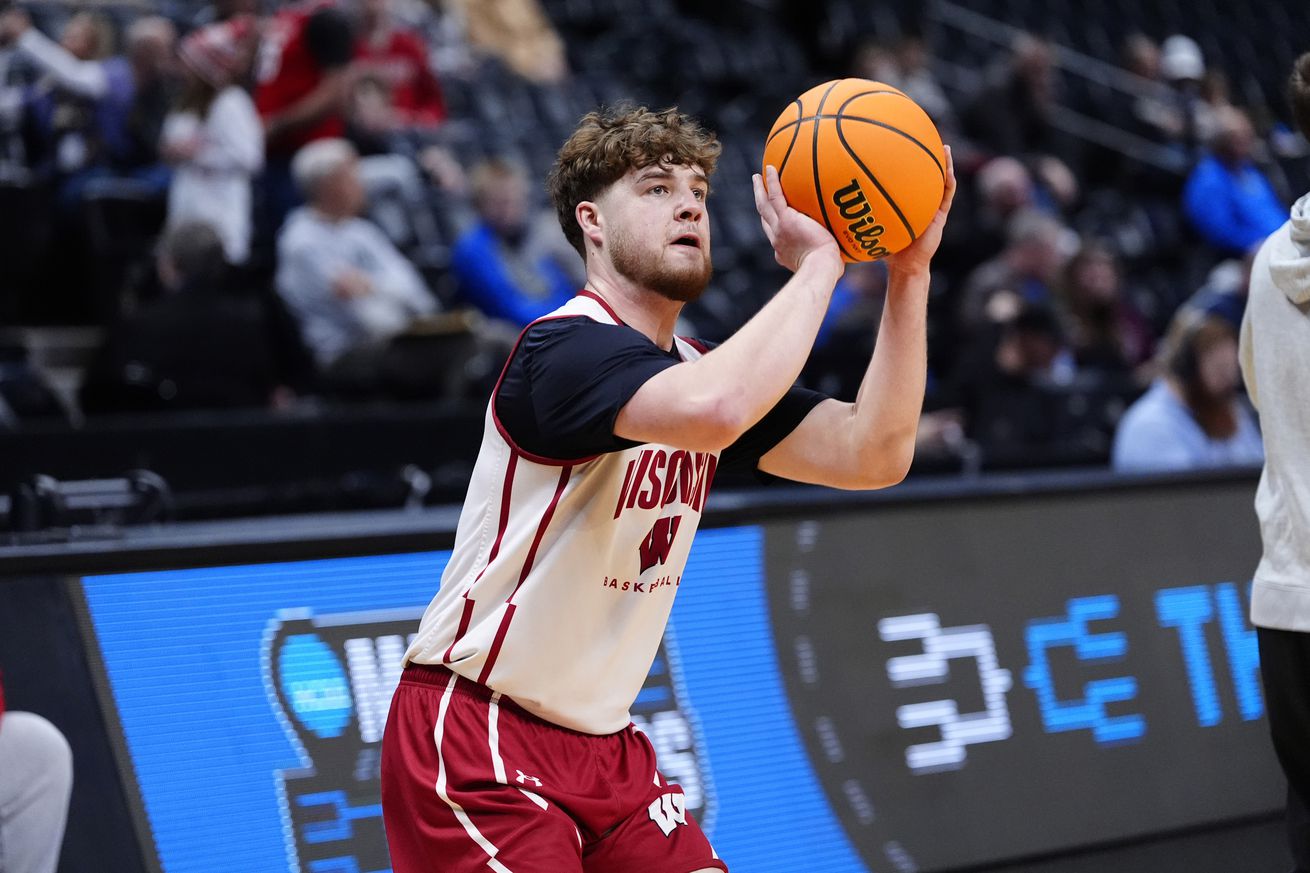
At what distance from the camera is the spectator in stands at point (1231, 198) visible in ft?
40.9

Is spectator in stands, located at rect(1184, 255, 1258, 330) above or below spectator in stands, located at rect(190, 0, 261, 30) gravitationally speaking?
below

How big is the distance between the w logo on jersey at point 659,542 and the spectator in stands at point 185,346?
14.8ft

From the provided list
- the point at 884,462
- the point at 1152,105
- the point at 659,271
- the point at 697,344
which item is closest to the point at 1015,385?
the point at 697,344

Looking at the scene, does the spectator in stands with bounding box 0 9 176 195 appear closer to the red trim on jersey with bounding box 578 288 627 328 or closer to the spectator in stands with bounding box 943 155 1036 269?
the spectator in stands with bounding box 943 155 1036 269

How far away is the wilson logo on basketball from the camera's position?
9.70ft

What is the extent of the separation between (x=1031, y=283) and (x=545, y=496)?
703 centimetres

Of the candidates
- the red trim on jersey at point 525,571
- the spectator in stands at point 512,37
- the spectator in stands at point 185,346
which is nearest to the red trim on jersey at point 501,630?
the red trim on jersey at point 525,571

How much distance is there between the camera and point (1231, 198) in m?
12.5

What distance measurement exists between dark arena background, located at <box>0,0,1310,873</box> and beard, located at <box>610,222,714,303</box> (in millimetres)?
1749

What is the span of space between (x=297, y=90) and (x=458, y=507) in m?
3.73

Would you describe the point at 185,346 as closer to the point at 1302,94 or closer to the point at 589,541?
the point at 589,541

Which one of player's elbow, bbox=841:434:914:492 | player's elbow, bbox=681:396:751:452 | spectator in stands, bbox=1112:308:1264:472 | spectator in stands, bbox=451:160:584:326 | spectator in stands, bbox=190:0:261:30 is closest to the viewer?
player's elbow, bbox=681:396:751:452

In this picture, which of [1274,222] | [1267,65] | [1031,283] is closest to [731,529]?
[1031,283]

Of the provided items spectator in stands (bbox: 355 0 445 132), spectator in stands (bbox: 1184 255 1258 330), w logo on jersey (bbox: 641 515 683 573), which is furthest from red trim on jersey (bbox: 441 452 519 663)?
spectator in stands (bbox: 355 0 445 132)
